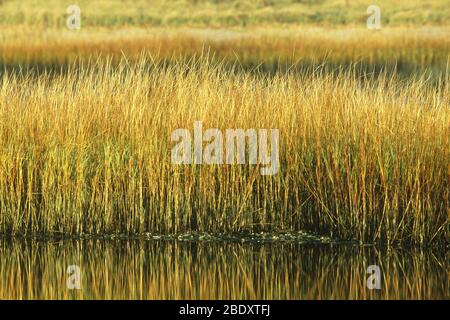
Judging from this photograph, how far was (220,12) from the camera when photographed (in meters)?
47.0

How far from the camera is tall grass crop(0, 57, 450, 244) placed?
458 inches

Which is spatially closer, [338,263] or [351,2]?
[338,263]

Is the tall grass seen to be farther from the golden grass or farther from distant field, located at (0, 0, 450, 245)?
the golden grass

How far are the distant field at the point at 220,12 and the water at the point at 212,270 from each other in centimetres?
2874

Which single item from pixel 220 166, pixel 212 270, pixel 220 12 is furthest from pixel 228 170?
pixel 220 12

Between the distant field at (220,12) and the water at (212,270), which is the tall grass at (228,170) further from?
the distant field at (220,12)

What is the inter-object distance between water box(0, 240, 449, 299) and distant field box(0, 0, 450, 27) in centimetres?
2874

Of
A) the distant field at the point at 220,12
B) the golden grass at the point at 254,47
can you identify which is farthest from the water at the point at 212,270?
the distant field at the point at 220,12

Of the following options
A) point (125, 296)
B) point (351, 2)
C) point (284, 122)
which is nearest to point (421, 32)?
point (351, 2)

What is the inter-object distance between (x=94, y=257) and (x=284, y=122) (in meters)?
2.53

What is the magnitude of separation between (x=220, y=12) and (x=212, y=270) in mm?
37008

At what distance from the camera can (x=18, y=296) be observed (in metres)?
9.98

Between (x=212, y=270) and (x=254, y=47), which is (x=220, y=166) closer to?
(x=212, y=270)
